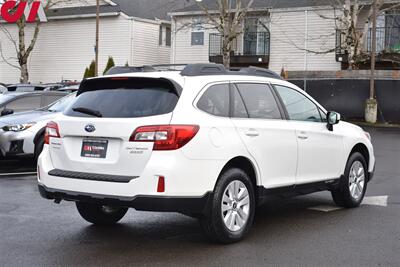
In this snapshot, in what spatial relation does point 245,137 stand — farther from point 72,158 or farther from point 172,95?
point 72,158

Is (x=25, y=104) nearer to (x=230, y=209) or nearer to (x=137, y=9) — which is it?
(x=230, y=209)

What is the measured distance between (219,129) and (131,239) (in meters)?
1.53

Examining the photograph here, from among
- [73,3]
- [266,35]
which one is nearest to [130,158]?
[266,35]

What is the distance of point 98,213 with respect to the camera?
22.8ft

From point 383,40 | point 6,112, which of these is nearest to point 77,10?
point 383,40

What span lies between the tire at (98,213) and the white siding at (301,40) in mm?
25555

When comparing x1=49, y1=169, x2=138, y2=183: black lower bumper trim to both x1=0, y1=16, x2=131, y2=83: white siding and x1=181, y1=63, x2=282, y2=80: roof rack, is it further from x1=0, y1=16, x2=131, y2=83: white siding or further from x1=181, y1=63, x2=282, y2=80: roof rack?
x1=0, y1=16, x2=131, y2=83: white siding

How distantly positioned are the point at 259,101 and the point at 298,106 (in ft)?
2.52

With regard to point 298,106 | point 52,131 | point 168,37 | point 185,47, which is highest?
point 168,37

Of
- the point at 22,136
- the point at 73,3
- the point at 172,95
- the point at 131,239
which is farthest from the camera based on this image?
the point at 73,3

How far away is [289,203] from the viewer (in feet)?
28.2

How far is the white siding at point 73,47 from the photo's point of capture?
36.7 meters

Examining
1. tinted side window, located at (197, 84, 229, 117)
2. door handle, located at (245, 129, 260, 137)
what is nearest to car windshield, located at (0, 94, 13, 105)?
tinted side window, located at (197, 84, 229, 117)

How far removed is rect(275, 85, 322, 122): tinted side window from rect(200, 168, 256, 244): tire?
126 cm
